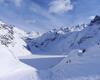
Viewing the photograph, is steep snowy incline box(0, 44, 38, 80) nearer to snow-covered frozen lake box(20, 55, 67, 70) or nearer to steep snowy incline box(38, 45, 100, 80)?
steep snowy incline box(38, 45, 100, 80)

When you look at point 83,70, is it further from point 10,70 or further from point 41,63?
point 41,63

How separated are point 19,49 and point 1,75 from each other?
241 ft

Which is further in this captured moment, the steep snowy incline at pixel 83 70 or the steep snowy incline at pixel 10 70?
the steep snowy incline at pixel 10 70

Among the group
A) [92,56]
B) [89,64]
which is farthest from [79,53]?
[89,64]

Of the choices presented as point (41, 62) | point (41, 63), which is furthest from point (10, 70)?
point (41, 62)

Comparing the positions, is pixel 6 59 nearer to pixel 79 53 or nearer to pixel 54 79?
pixel 54 79

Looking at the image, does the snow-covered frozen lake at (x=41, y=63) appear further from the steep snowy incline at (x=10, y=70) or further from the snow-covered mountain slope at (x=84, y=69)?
the steep snowy incline at (x=10, y=70)

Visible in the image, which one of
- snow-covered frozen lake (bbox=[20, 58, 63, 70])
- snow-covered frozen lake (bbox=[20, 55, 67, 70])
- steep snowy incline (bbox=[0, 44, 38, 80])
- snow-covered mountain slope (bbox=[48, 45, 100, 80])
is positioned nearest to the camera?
snow-covered mountain slope (bbox=[48, 45, 100, 80])

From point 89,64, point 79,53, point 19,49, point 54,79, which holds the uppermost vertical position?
point 19,49

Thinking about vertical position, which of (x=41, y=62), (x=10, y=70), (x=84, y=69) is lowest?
(x=84, y=69)

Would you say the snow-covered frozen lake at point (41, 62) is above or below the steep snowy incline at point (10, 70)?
above

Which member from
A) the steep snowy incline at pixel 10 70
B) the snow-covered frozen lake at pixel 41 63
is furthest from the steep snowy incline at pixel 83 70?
the snow-covered frozen lake at pixel 41 63

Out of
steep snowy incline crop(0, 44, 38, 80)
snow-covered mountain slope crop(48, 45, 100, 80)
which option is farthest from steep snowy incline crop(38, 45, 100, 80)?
steep snowy incline crop(0, 44, 38, 80)

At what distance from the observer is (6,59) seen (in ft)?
69.2
